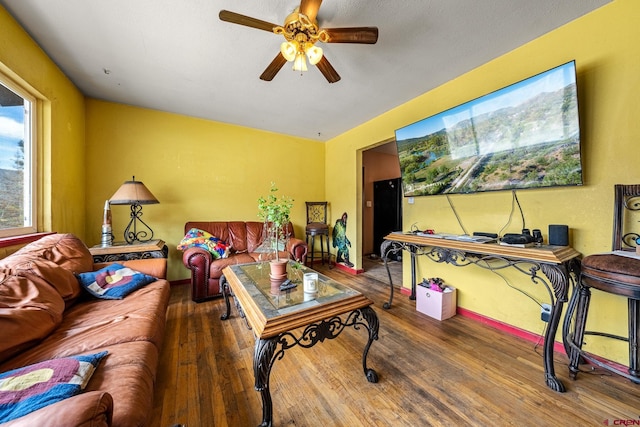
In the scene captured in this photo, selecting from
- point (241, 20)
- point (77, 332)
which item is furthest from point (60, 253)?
point (241, 20)

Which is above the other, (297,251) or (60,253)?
(60,253)

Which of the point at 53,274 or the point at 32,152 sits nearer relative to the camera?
the point at 53,274

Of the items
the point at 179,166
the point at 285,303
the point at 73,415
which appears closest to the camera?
the point at 73,415

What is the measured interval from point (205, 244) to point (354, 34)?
2.70 meters

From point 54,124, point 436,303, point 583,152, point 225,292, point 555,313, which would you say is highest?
point 54,124

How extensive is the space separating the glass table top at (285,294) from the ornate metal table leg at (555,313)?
3.92ft

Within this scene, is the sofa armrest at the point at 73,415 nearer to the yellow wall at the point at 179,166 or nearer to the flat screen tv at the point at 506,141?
the flat screen tv at the point at 506,141

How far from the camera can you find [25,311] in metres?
1.10

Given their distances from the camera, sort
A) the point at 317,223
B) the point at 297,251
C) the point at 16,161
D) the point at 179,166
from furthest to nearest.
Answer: the point at 317,223
the point at 179,166
the point at 297,251
the point at 16,161

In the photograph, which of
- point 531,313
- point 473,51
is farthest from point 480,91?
point 531,313

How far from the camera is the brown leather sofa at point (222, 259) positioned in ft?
8.63

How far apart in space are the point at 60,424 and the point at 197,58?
2.44 meters

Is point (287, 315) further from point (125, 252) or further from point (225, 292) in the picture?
point (125, 252)

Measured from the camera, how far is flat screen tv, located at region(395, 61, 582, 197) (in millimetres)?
1602
